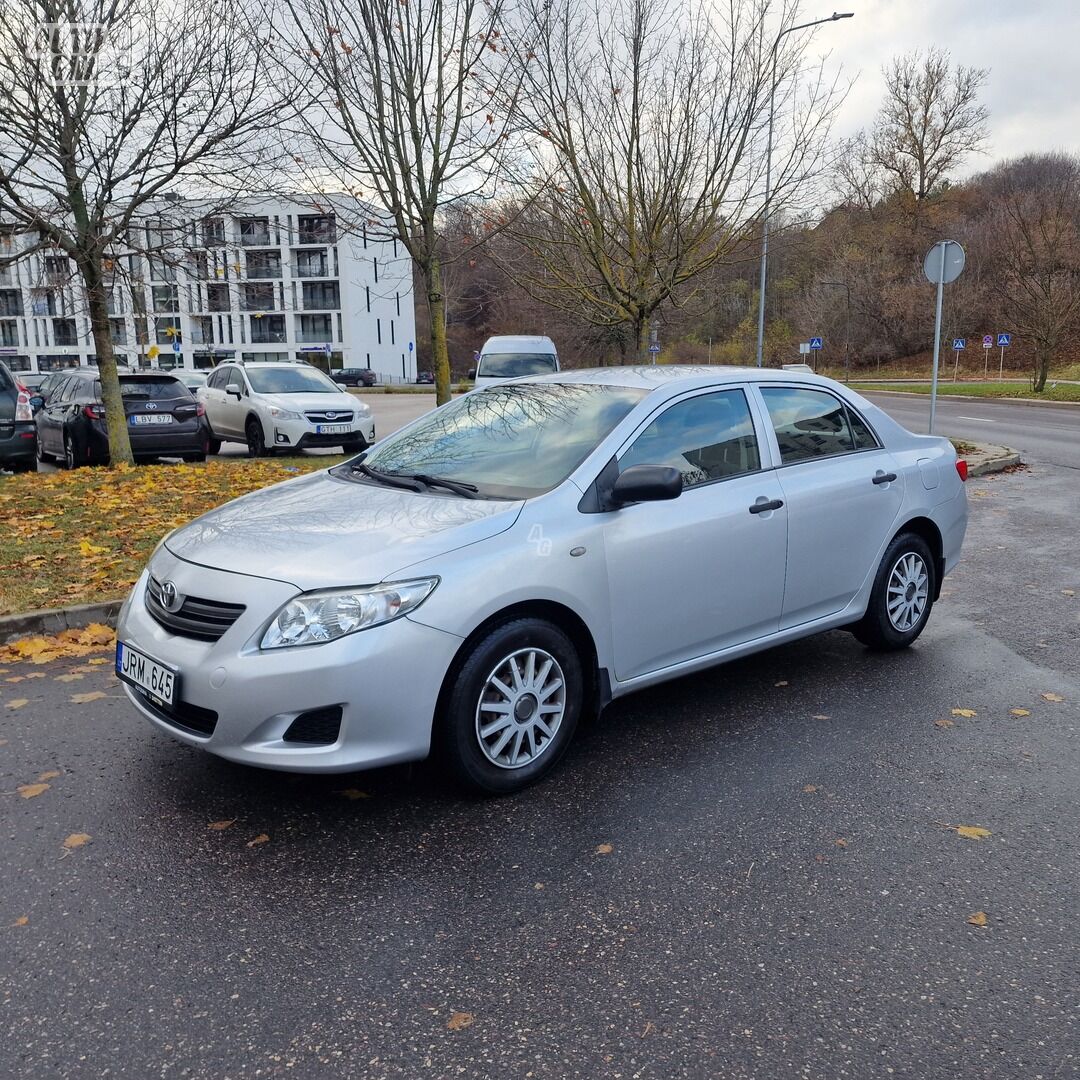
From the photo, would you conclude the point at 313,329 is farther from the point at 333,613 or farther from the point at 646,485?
the point at 333,613

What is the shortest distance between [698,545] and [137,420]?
486 inches

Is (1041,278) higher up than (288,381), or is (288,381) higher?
(1041,278)

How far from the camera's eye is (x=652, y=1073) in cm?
232

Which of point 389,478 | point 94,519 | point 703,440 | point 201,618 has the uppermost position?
point 703,440

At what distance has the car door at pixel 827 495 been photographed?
192 inches

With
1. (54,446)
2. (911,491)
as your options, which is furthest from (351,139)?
(911,491)

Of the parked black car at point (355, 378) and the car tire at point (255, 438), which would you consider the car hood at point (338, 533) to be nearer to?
the car tire at point (255, 438)

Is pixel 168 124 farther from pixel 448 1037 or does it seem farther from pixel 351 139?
pixel 448 1037

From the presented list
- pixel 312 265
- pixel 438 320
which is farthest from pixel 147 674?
pixel 312 265

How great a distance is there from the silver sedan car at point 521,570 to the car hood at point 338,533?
1 cm

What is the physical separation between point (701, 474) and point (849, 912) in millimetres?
2115

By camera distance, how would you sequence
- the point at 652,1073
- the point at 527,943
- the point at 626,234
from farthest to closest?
the point at 626,234
the point at 527,943
the point at 652,1073

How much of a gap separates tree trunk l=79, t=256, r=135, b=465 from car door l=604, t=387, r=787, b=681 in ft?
32.8

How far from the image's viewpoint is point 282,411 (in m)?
15.6
